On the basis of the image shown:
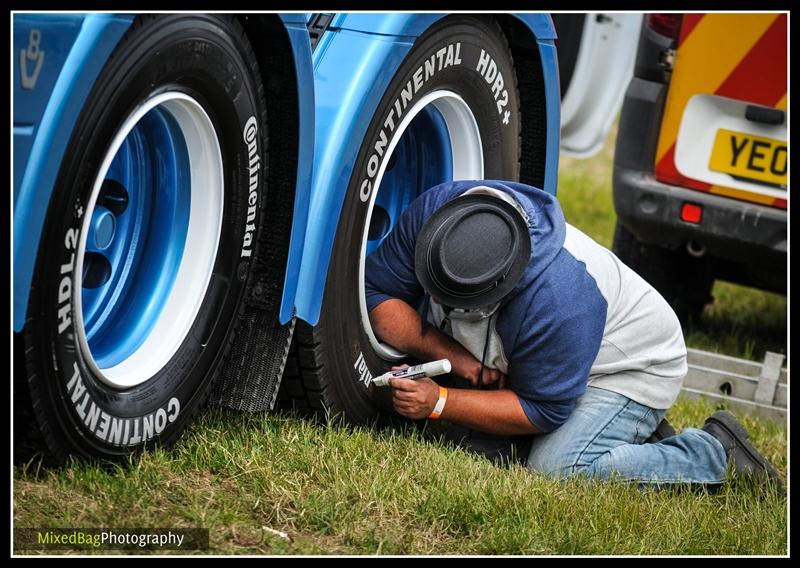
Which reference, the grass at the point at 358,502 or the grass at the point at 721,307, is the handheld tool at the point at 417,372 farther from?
the grass at the point at 721,307

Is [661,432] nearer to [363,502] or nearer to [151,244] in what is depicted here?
[363,502]

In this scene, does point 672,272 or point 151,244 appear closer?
point 151,244

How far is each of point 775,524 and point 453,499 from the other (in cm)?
93

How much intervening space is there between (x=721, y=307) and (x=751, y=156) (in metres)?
1.68

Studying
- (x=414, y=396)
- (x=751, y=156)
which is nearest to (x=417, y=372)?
(x=414, y=396)

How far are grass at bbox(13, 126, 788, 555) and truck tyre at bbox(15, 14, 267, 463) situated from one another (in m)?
0.09

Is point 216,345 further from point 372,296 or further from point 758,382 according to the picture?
point 758,382

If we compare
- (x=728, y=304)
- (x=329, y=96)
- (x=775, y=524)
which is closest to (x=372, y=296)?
(x=329, y=96)

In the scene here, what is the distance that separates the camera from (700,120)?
420 centimetres

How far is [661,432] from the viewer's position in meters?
3.44

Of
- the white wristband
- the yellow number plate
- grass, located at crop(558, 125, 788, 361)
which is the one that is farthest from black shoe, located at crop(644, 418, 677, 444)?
grass, located at crop(558, 125, 788, 361)

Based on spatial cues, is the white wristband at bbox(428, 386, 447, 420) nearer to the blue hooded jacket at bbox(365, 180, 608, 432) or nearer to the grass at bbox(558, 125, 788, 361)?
the blue hooded jacket at bbox(365, 180, 608, 432)

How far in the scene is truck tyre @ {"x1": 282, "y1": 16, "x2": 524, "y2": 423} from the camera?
275cm

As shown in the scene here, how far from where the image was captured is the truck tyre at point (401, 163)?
9.03 feet
